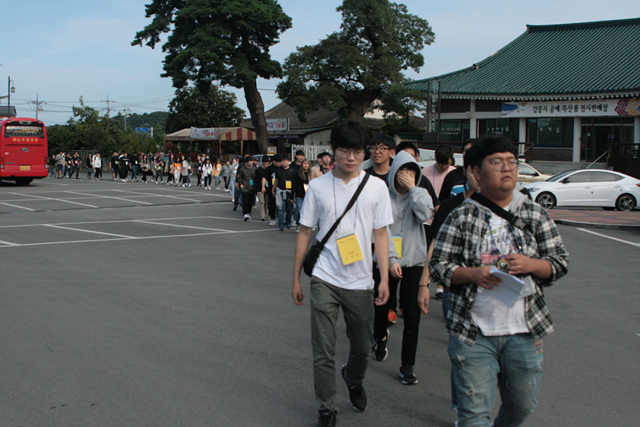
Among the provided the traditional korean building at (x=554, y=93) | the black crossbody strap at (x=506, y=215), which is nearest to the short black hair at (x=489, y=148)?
the black crossbody strap at (x=506, y=215)

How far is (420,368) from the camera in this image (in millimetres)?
4938

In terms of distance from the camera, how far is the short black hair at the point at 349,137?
3742 mm

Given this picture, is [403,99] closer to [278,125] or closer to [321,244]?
[278,125]

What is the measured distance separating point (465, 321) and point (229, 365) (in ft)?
8.35

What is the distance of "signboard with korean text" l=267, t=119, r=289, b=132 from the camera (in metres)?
43.6

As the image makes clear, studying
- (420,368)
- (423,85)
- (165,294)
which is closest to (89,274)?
(165,294)

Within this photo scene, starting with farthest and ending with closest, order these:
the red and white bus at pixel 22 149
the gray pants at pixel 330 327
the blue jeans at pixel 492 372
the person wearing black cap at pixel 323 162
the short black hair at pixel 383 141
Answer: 1. the red and white bus at pixel 22 149
2. the person wearing black cap at pixel 323 162
3. the short black hair at pixel 383 141
4. the gray pants at pixel 330 327
5. the blue jeans at pixel 492 372

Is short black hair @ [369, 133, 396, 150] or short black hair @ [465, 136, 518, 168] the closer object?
short black hair @ [465, 136, 518, 168]

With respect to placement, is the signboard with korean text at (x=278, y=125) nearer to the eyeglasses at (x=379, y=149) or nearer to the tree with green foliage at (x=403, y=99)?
the tree with green foliage at (x=403, y=99)

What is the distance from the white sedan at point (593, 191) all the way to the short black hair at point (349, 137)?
16.8 meters

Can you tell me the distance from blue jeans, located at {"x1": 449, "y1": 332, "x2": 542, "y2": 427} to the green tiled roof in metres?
29.0

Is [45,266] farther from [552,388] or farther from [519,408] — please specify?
[519,408]

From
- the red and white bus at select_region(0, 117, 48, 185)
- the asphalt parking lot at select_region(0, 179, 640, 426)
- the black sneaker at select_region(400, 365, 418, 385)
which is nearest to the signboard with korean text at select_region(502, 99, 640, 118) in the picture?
the asphalt parking lot at select_region(0, 179, 640, 426)

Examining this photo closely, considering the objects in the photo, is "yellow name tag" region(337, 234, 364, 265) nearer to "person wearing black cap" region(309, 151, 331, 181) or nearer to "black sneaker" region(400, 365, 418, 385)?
"black sneaker" region(400, 365, 418, 385)
